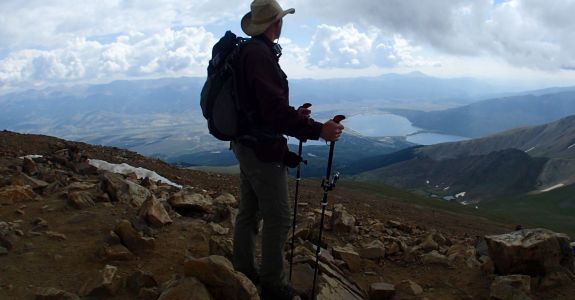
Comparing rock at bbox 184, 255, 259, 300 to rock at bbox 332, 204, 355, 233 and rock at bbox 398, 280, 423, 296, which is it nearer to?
rock at bbox 398, 280, 423, 296

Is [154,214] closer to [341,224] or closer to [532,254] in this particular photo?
[341,224]

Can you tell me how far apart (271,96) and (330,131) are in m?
0.89

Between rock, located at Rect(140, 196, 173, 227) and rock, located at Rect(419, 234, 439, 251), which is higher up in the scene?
rock, located at Rect(140, 196, 173, 227)

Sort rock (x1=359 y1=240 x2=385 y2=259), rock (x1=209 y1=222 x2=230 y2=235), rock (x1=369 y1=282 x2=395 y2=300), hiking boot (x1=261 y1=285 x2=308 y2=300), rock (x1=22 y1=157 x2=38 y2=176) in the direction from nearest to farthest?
hiking boot (x1=261 y1=285 x2=308 y2=300)
rock (x1=369 y1=282 x2=395 y2=300)
rock (x1=359 y1=240 x2=385 y2=259)
rock (x1=209 y1=222 x2=230 y2=235)
rock (x1=22 y1=157 x2=38 y2=176)

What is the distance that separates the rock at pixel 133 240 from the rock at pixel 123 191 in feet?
10.1

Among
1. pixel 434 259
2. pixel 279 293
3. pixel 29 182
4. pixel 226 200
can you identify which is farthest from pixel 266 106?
pixel 29 182

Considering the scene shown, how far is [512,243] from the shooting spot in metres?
8.87


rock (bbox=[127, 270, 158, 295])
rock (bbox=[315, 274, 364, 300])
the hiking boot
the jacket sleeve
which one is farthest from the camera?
rock (bbox=[315, 274, 364, 300])

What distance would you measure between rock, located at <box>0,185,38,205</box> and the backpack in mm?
7481

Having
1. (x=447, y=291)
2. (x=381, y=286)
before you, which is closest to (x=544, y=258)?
(x=447, y=291)

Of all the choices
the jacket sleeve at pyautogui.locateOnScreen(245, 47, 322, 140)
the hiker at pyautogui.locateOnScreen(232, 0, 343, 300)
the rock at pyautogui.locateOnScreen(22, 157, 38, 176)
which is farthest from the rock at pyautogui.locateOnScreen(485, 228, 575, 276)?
the rock at pyautogui.locateOnScreen(22, 157, 38, 176)

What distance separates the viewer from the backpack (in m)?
5.78

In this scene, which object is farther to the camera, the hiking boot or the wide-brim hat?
the hiking boot

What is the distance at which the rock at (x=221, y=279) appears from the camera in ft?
19.9
